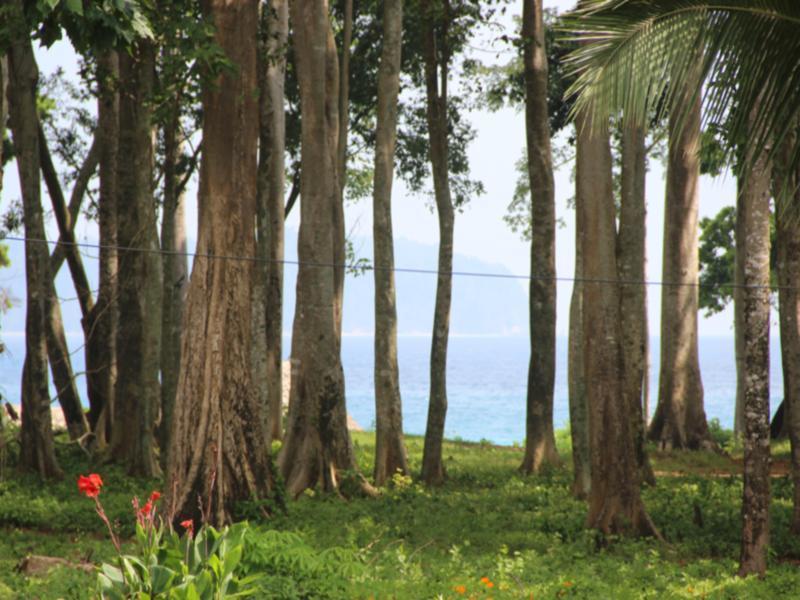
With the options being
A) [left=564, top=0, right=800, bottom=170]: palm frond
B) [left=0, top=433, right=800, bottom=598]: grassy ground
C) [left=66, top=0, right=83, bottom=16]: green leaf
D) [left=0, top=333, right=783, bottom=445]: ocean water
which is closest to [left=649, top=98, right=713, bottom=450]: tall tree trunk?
[left=0, top=433, right=800, bottom=598]: grassy ground

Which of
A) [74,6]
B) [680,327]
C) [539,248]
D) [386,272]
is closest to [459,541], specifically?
[386,272]

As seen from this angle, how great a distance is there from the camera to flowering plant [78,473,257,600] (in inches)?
259

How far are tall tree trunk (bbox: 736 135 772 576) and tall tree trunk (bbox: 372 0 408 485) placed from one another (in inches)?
292

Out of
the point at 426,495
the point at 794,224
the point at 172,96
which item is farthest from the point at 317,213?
the point at 794,224

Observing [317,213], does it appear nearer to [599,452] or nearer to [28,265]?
[28,265]

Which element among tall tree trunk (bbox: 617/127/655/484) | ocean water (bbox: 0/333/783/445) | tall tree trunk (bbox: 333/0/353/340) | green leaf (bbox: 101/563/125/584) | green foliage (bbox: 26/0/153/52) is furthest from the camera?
ocean water (bbox: 0/333/783/445)

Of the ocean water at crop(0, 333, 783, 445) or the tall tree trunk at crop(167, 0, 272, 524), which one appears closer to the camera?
the tall tree trunk at crop(167, 0, 272, 524)

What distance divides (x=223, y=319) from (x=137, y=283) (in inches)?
251

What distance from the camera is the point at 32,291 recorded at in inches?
666

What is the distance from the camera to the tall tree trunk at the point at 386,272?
17.1 meters

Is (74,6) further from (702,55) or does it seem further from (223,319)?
(702,55)

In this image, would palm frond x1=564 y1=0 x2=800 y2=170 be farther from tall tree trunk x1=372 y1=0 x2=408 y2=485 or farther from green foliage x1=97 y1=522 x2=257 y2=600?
tall tree trunk x1=372 y1=0 x2=408 y2=485

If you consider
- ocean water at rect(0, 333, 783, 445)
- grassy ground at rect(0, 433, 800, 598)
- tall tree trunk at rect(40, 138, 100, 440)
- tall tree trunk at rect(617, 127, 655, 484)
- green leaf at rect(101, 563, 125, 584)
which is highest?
tall tree trunk at rect(617, 127, 655, 484)

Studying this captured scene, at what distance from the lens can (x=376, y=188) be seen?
17.6 metres
